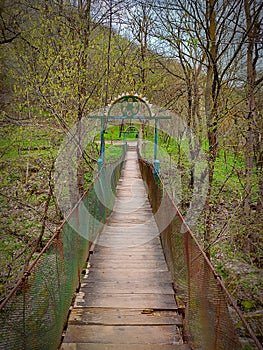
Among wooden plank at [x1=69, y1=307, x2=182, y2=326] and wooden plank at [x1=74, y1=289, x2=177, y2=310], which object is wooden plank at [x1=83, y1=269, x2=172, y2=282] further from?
wooden plank at [x1=69, y1=307, x2=182, y2=326]

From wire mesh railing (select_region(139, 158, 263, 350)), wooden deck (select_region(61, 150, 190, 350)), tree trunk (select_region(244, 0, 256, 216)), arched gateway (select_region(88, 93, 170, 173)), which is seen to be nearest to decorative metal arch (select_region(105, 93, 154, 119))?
arched gateway (select_region(88, 93, 170, 173))

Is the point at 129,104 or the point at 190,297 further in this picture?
the point at 129,104

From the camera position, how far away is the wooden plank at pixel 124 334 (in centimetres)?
352

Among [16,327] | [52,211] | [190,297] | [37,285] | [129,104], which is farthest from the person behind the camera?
[129,104]

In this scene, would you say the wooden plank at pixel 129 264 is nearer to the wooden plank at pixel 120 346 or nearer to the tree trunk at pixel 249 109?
the wooden plank at pixel 120 346

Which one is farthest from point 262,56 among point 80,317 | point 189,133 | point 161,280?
point 80,317

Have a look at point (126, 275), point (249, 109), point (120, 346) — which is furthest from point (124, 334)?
point (249, 109)

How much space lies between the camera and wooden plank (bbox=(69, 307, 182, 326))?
12.7 ft

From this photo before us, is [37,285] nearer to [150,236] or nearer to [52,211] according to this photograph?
[150,236]

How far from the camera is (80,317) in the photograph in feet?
13.0

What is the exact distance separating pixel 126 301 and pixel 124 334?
2.54 ft

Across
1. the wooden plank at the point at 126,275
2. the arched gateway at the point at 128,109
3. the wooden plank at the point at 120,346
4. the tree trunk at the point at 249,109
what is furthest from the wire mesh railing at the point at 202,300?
the arched gateway at the point at 128,109

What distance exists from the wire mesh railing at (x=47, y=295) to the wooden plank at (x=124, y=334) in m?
0.22

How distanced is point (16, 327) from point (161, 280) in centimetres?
320
